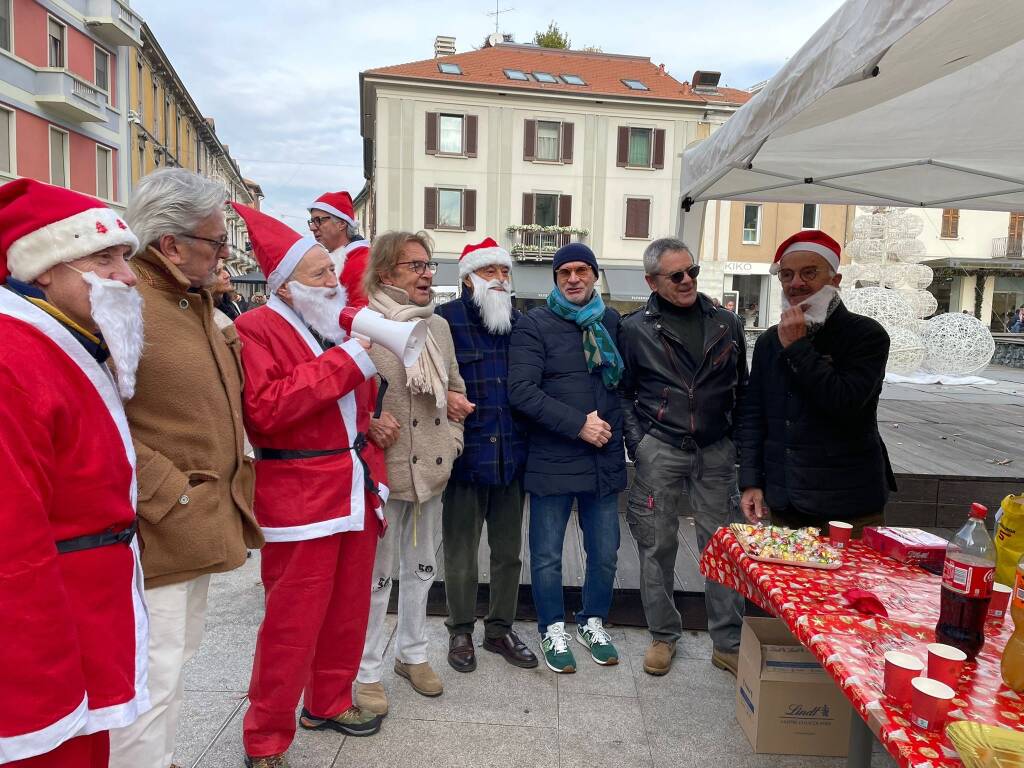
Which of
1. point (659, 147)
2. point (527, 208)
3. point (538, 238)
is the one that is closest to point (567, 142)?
point (527, 208)

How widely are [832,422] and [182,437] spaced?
2.33m

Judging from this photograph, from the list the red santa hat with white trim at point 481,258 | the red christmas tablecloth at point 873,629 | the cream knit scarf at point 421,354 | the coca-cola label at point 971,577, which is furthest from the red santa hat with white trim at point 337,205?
the coca-cola label at point 971,577

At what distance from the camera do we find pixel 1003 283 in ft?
103

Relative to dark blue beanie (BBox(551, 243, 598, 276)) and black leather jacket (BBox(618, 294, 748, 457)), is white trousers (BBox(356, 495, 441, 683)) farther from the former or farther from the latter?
dark blue beanie (BBox(551, 243, 598, 276))

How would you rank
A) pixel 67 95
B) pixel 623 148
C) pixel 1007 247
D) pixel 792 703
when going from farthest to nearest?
pixel 1007 247 → pixel 623 148 → pixel 67 95 → pixel 792 703

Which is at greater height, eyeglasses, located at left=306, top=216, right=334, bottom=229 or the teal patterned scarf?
eyeglasses, located at left=306, top=216, right=334, bottom=229

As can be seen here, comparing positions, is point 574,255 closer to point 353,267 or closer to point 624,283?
point 353,267

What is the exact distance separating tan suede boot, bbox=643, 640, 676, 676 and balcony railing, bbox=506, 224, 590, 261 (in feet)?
75.1

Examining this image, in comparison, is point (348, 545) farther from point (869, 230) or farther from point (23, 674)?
point (869, 230)

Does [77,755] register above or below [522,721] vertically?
above

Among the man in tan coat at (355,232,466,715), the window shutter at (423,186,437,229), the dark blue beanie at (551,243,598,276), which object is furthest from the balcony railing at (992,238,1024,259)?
the man in tan coat at (355,232,466,715)

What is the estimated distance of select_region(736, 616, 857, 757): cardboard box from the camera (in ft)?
7.78

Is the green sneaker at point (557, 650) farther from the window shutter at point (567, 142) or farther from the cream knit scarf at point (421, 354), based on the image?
the window shutter at point (567, 142)

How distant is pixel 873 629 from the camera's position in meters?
1.79
